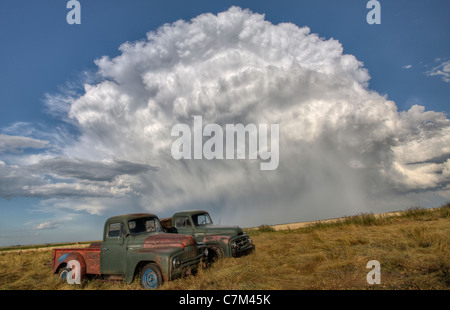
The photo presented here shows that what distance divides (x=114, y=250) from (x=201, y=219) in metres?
4.36

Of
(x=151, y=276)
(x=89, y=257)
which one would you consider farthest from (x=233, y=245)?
(x=89, y=257)

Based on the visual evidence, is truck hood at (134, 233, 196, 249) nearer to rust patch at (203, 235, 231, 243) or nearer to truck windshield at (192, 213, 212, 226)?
rust patch at (203, 235, 231, 243)

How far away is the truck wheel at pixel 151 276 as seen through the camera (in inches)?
258

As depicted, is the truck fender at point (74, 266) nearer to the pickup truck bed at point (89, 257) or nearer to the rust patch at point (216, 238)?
Answer: the pickup truck bed at point (89, 257)

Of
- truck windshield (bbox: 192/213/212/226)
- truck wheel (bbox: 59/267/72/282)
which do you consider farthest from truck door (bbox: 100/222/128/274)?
truck windshield (bbox: 192/213/212/226)

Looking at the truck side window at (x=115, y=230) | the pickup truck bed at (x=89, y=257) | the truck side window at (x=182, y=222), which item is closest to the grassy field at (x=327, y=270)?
the pickup truck bed at (x=89, y=257)

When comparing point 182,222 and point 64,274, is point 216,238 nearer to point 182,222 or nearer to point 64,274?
point 182,222

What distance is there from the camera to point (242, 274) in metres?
7.24
